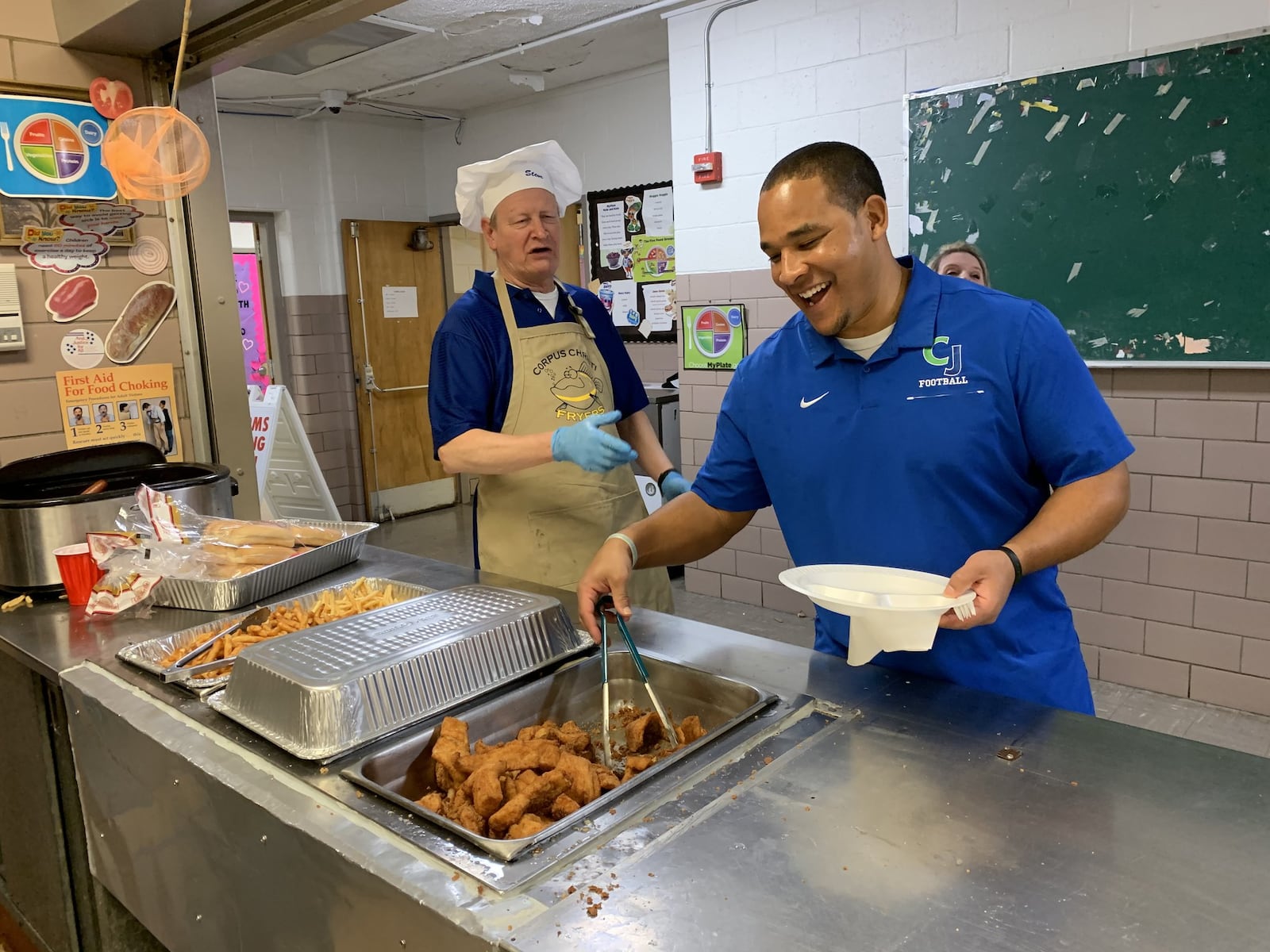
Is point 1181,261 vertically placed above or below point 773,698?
above

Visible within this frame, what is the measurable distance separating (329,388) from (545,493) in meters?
5.03

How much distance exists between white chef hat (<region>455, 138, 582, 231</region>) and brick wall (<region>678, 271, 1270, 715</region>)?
2.16 metres

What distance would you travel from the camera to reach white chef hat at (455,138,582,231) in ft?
7.58

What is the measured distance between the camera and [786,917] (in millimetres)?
892

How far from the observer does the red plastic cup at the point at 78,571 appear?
1990 millimetres

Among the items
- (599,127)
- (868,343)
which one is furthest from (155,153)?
(599,127)

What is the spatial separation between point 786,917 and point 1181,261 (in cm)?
300

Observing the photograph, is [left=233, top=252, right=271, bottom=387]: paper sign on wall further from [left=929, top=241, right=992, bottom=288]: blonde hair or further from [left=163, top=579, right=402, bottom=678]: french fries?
[left=163, top=579, right=402, bottom=678]: french fries

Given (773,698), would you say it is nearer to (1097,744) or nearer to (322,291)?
(1097,744)

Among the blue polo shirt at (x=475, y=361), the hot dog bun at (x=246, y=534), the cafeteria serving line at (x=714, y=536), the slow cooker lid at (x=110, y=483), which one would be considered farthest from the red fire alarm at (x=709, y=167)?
the hot dog bun at (x=246, y=534)

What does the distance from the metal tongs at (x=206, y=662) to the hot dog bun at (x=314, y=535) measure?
1.03ft

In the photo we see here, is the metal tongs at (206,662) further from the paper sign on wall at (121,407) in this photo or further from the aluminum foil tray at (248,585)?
the paper sign on wall at (121,407)

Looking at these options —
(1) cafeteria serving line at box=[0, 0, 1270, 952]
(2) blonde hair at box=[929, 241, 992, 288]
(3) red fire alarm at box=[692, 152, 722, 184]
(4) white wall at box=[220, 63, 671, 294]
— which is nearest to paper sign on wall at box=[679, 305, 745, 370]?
(1) cafeteria serving line at box=[0, 0, 1270, 952]

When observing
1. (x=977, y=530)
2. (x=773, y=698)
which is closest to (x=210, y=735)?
(x=773, y=698)
